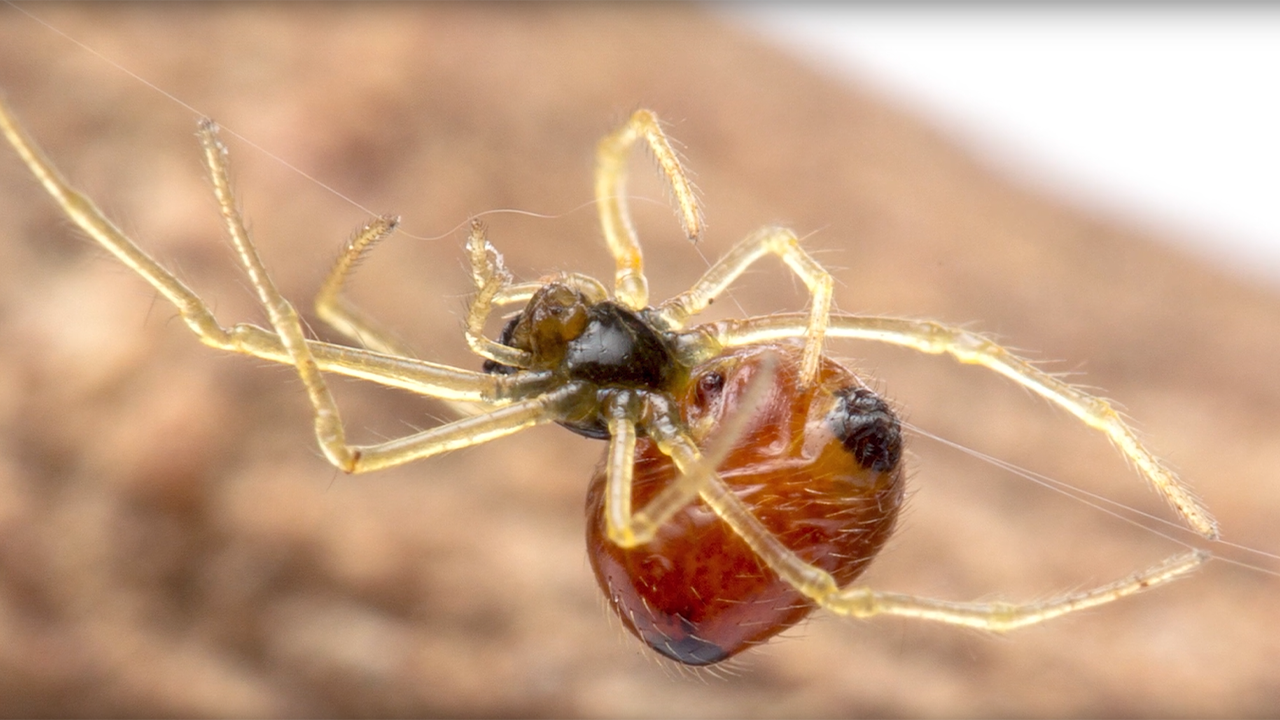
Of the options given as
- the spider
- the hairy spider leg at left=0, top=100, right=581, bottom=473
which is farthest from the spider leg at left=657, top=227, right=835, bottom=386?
the hairy spider leg at left=0, top=100, right=581, bottom=473

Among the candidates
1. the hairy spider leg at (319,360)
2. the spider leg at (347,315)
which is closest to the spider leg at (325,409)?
the hairy spider leg at (319,360)

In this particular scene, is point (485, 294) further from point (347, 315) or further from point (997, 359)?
point (997, 359)

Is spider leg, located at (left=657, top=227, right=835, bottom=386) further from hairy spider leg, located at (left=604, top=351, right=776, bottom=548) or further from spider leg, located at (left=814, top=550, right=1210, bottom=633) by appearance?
spider leg, located at (left=814, top=550, right=1210, bottom=633)

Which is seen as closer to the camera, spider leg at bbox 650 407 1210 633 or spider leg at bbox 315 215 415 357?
spider leg at bbox 650 407 1210 633

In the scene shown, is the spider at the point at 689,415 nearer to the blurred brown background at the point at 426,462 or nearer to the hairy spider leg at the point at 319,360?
the hairy spider leg at the point at 319,360

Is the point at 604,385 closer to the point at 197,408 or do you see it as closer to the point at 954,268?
the point at 197,408

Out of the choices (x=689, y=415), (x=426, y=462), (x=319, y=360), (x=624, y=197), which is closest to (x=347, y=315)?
(x=319, y=360)

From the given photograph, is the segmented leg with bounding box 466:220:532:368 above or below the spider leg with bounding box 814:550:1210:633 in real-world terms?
above
